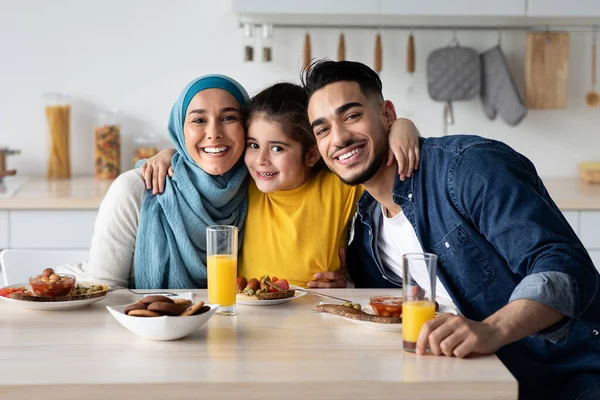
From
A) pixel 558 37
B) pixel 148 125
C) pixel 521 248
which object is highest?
pixel 558 37

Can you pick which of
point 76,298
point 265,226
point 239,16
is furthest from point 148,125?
point 76,298

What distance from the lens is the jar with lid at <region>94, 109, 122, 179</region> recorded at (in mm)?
3631

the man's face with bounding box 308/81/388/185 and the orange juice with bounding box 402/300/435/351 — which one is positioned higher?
the man's face with bounding box 308/81/388/185

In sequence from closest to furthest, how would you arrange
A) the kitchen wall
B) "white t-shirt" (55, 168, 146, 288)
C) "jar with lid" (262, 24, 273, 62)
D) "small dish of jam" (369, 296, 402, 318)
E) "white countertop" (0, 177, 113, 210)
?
"small dish of jam" (369, 296, 402, 318) < "white t-shirt" (55, 168, 146, 288) < "white countertop" (0, 177, 113, 210) < "jar with lid" (262, 24, 273, 62) < the kitchen wall

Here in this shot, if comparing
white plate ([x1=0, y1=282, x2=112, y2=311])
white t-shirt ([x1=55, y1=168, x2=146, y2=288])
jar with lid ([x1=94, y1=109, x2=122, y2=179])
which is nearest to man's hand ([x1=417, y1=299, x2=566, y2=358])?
white plate ([x1=0, y1=282, x2=112, y2=311])

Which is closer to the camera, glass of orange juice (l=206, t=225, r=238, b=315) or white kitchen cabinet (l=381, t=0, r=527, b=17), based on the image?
glass of orange juice (l=206, t=225, r=238, b=315)

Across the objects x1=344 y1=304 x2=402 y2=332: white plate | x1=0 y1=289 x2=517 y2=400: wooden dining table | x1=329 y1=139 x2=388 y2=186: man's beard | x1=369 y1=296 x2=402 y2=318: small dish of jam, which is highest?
x1=329 y1=139 x2=388 y2=186: man's beard

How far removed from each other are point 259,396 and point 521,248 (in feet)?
2.07

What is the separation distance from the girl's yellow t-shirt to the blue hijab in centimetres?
6

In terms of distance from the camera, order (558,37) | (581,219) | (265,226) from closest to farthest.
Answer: (265,226)
(581,219)
(558,37)

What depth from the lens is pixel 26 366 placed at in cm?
132

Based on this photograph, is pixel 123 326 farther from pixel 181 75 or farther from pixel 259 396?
pixel 181 75

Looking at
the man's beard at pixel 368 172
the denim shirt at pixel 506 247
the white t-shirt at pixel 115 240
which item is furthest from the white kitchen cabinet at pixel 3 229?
the denim shirt at pixel 506 247

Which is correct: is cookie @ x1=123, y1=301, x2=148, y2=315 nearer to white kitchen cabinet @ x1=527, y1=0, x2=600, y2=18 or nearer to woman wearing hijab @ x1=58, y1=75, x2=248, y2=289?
woman wearing hijab @ x1=58, y1=75, x2=248, y2=289
